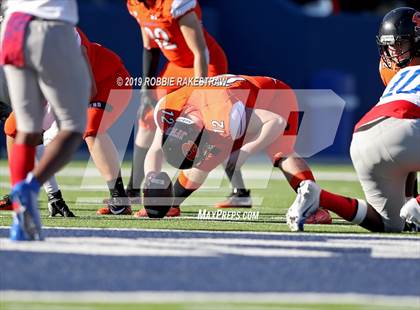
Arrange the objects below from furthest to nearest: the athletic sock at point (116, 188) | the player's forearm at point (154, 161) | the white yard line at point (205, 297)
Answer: the athletic sock at point (116, 188) < the player's forearm at point (154, 161) < the white yard line at point (205, 297)

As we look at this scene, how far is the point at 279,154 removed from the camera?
7.35 metres

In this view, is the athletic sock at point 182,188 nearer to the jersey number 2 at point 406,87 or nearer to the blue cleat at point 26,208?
the jersey number 2 at point 406,87

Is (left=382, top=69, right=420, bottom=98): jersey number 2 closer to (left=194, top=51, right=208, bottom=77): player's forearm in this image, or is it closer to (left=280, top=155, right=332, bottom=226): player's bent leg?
(left=280, top=155, right=332, bottom=226): player's bent leg

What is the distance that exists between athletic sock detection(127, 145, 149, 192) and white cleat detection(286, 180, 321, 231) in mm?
2624

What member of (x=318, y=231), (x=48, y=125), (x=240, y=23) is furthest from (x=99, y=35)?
(x=318, y=231)

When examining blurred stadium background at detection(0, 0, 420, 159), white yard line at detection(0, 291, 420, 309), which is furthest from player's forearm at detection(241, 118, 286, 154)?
blurred stadium background at detection(0, 0, 420, 159)

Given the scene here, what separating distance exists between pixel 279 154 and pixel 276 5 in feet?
30.3

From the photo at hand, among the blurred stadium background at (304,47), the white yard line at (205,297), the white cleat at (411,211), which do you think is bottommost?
the blurred stadium background at (304,47)

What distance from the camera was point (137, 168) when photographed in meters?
9.13

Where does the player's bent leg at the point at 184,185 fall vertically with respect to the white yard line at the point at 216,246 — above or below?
below

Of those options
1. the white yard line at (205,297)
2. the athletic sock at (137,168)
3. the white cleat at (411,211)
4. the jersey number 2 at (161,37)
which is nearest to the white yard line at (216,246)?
the white cleat at (411,211)

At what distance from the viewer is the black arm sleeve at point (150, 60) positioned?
9219 mm

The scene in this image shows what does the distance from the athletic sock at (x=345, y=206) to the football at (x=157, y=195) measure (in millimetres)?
1206

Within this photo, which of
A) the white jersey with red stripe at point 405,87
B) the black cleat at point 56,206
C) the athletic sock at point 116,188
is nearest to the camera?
the white jersey with red stripe at point 405,87
